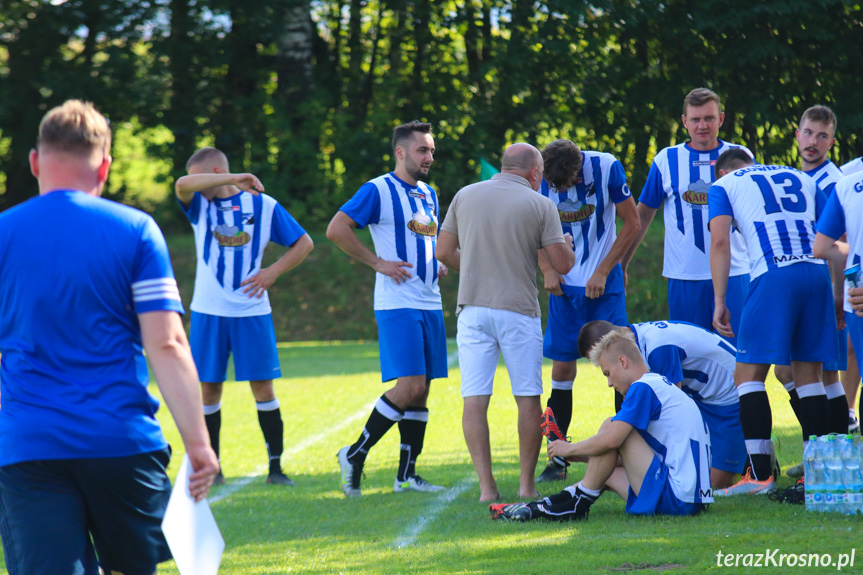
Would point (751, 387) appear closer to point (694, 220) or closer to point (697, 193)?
point (694, 220)

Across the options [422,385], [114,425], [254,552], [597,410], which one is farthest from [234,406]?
[114,425]

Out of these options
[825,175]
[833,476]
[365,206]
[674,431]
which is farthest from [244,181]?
[825,175]

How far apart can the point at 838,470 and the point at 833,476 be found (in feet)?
0.15

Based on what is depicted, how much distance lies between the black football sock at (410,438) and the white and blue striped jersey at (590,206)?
1427 millimetres

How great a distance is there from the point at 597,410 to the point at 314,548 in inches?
200

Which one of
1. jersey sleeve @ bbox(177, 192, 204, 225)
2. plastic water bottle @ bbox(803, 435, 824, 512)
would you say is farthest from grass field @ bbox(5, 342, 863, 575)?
jersey sleeve @ bbox(177, 192, 204, 225)

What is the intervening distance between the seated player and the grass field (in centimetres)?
41

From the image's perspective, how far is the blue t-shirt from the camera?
299 centimetres

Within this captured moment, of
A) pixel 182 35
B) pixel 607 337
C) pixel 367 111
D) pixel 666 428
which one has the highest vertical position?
pixel 182 35

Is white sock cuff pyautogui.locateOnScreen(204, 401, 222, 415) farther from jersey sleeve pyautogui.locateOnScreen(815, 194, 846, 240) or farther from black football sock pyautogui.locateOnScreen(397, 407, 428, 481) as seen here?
jersey sleeve pyautogui.locateOnScreen(815, 194, 846, 240)

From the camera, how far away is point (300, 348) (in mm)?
20312

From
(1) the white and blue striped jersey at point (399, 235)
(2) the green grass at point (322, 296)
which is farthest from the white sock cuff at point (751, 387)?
(2) the green grass at point (322, 296)

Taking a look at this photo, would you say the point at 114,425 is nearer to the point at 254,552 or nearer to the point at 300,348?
the point at 254,552

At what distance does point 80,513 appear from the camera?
308cm
